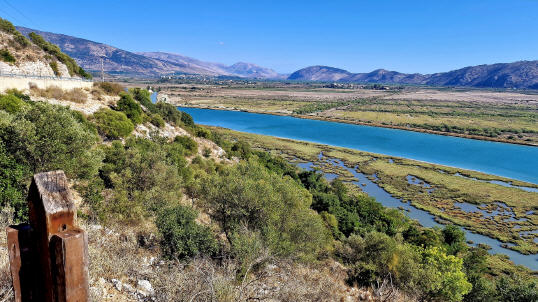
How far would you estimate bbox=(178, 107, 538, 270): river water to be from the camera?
37.0 meters

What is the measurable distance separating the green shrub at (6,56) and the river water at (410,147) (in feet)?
141

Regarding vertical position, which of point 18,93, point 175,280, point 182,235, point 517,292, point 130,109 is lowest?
point 517,292

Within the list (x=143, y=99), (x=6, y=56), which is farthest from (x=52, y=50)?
(x=143, y=99)

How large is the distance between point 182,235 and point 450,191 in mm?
41750

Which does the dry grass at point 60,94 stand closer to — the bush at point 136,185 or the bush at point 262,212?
the bush at point 136,185

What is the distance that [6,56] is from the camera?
27.8 m

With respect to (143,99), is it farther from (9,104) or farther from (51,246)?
(51,246)

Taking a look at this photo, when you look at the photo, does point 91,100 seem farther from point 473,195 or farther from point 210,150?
point 473,195

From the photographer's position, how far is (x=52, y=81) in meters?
26.9

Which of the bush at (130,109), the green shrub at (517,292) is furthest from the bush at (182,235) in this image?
the bush at (130,109)

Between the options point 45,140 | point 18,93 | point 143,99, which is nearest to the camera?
point 45,140

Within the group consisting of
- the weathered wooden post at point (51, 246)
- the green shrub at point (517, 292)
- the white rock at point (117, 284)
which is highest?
the weathered wooden post at point (51, 246)

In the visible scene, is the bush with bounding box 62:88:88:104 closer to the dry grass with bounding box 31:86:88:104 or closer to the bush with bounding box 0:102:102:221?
the dry grass with bounding box 31:86:88:104

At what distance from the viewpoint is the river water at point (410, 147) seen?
3703cm
